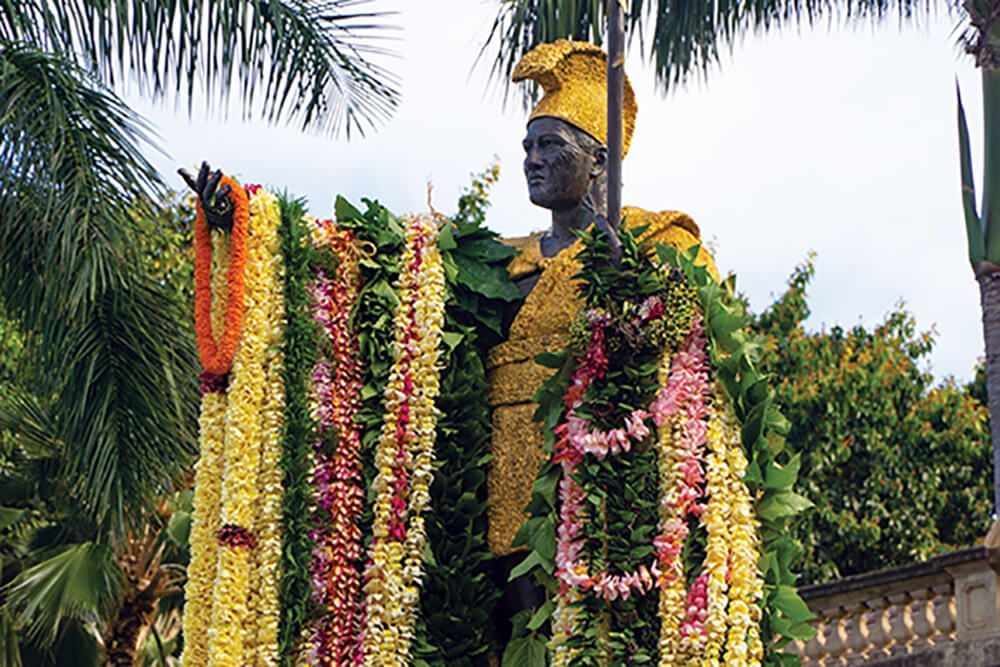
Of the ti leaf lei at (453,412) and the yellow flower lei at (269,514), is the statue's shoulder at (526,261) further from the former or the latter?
the yellow flower lei at (269,514)

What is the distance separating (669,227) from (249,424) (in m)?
1.66

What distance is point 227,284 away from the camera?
6512 mm

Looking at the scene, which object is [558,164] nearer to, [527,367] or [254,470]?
[527,367]

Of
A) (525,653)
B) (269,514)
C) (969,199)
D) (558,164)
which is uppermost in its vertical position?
(969,199)

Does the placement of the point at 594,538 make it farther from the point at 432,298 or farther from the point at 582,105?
the point at 582,105

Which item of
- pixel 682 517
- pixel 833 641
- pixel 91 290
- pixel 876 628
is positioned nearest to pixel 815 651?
pixel 833 641

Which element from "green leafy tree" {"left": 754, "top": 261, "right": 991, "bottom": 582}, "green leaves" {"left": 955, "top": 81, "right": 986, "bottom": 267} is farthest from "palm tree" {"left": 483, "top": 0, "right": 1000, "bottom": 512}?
"green leafy tree" {"left": 754, "top": 261, "right": 991, "bottom": 582}

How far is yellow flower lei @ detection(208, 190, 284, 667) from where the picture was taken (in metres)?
6.22

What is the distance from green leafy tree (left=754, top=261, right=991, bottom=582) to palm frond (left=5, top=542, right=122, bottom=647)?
9.46 m

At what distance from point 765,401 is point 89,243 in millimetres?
4043

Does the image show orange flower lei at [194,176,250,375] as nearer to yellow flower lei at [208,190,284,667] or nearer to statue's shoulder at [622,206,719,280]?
yellow flower lei at [208,190,284,667]

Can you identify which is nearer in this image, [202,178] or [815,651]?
[202,178]

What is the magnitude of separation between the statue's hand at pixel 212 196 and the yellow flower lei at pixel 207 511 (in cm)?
6

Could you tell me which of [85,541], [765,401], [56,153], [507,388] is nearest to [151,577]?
[85,541]
